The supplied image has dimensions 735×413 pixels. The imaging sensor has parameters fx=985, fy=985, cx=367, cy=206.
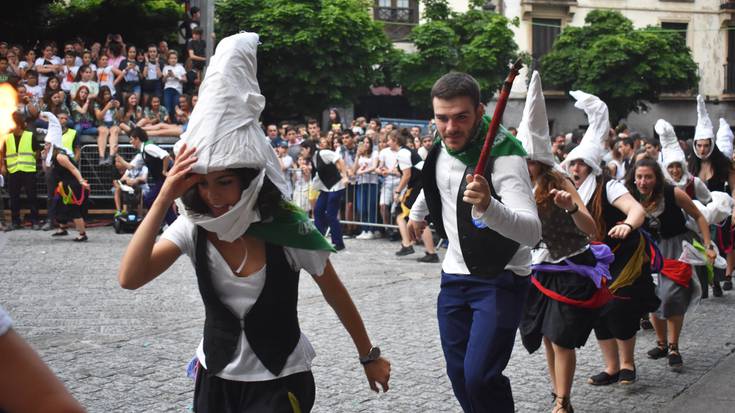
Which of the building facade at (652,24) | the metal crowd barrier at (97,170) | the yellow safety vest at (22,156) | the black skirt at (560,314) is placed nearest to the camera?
the black skirt at (560,314)

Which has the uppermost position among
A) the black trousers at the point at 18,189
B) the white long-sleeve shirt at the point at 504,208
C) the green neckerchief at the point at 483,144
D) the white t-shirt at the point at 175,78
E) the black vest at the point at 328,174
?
the white t-shirt at the point at 175,78

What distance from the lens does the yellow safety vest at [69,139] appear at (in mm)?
15648

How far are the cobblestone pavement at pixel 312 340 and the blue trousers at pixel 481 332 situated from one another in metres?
1.47

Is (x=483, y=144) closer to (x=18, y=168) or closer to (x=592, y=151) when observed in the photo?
(x=592, y=151)

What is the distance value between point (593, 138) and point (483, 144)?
224 cm

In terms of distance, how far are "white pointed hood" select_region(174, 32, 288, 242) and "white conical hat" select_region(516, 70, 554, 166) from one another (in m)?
2.22

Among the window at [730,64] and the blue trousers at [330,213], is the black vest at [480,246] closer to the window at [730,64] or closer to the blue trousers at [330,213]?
the blue trousers at [330,213]

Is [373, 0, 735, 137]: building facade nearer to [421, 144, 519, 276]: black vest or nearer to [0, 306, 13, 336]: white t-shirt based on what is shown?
[421, 144, 519, 276]: black vest

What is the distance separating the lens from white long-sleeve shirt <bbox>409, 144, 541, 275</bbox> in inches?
164

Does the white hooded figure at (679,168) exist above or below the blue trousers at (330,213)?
above

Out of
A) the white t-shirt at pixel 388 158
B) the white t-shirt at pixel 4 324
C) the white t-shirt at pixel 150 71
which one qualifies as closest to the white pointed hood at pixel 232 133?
the white t-shirt at pixel 4 324

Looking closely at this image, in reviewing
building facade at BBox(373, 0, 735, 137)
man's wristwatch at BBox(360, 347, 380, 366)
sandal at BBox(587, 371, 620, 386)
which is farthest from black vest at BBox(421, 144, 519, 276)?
building facade at BBox(373, 0, 735, 137)

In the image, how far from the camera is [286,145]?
60.2 feet

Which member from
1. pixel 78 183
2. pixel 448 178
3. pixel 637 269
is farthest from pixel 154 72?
pixel 448 178
